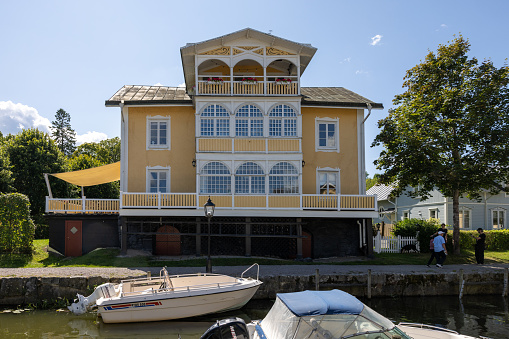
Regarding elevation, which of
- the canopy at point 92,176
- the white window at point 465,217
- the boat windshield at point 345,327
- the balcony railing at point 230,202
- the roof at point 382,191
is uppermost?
the canopy at point 92,176

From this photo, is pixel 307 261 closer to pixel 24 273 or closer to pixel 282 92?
pixel 282 92

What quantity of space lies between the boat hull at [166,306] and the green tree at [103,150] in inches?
1865

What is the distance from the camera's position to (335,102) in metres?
25.7

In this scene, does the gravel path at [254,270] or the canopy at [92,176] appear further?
the canopy at [92,176]

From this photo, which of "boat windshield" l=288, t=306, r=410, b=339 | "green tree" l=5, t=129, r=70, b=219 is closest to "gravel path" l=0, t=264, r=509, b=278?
"boat windshield" l=288, t=306, r=410, b=339

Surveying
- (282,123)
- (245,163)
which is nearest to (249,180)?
(245,163)

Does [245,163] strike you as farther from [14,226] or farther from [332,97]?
[14,226]

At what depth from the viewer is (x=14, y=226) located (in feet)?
74.5

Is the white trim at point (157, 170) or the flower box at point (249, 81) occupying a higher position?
the flower box at point (249, 81)

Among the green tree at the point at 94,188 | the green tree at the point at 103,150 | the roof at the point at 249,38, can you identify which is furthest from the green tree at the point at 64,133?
the roof at the point at 249,38

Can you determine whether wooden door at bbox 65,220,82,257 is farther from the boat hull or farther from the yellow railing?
the yellow railing

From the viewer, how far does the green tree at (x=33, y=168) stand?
3603 cm

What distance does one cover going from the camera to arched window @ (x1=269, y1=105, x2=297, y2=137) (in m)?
24.5

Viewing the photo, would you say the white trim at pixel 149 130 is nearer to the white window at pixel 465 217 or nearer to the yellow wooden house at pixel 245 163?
the yellow wooden house at pixel 245 163
